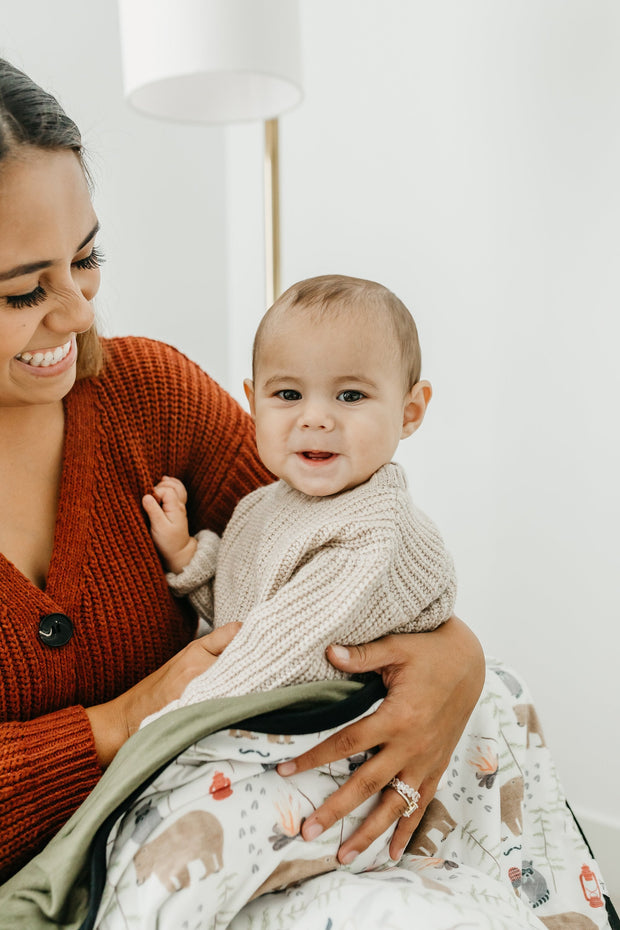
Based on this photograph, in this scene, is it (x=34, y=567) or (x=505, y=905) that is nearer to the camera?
(x=505, y=905)

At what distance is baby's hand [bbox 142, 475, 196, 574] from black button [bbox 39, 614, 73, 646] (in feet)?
0.64

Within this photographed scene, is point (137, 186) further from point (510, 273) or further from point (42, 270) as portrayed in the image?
point (42, 270)

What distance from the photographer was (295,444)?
40.3 inches

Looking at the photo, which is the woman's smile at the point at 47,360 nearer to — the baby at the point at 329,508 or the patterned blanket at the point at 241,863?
the baby at the point at 329,508

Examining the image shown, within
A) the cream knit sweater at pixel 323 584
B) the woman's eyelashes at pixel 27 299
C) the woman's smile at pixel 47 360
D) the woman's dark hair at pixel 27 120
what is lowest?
the cream knit sweater at pixel 323 584

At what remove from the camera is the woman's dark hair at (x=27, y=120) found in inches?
35.6

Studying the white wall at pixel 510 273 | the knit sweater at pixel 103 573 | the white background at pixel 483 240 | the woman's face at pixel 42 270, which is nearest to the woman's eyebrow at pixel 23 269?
the woman's face at pixel 42 270

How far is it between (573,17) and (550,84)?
5.5 inches

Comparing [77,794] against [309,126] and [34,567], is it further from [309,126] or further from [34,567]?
[309,126]

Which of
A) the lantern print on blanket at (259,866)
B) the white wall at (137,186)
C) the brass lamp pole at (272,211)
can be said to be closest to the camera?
the lantern print on blanket at (259,866)

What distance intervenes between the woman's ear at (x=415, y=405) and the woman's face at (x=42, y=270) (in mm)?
433

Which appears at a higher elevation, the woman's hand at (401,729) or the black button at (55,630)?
the black button at (55,630)

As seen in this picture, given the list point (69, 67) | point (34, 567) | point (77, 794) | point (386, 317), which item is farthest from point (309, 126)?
point (77, 794)

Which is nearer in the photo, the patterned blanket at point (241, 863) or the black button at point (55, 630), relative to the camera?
the patterned blanket at point (241, 863)
